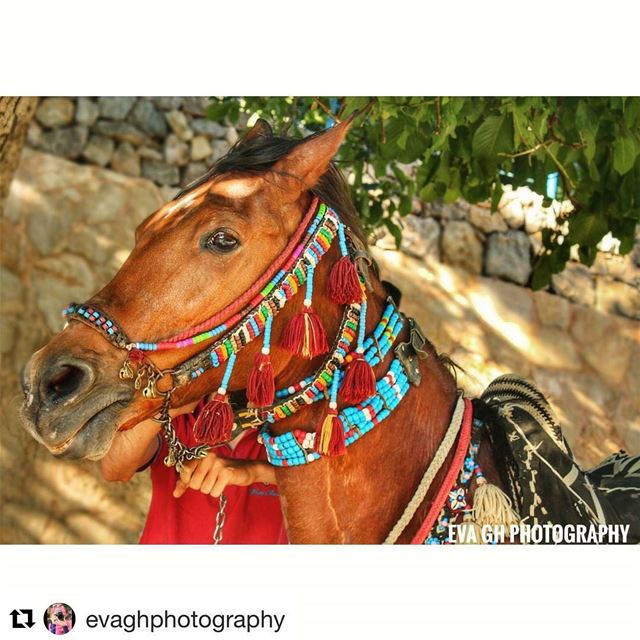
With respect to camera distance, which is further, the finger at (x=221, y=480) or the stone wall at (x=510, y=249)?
the stone wall at (x=510, y=249)

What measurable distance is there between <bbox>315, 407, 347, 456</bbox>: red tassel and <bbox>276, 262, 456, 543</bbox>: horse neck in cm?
5

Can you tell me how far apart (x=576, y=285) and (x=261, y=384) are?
4445 millimetres

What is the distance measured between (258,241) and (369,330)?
0.34 meters

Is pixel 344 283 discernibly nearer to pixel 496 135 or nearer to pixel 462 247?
pixel 496 135

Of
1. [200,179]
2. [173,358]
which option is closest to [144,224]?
[200,179]

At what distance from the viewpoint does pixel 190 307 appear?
1693mm

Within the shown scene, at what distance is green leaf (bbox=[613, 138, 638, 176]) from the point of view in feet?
7.21

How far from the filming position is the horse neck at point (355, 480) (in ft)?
6.06

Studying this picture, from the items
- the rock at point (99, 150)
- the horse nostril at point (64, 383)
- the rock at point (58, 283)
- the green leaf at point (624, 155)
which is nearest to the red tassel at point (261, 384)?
the horse nostril at point (64, 383)

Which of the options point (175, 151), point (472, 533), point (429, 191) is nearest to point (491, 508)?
point (472, 533)

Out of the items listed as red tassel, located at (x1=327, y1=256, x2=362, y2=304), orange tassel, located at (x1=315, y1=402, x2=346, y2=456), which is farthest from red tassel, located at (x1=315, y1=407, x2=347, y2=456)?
red tassel, located at (x1=327, y1=256, x2=362, y2=304)

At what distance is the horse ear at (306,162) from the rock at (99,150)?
3.73 meters

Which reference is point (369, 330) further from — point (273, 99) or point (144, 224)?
point (273, 99)

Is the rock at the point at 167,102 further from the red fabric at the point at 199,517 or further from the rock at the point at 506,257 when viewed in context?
the red fabric at the point at 199,517
